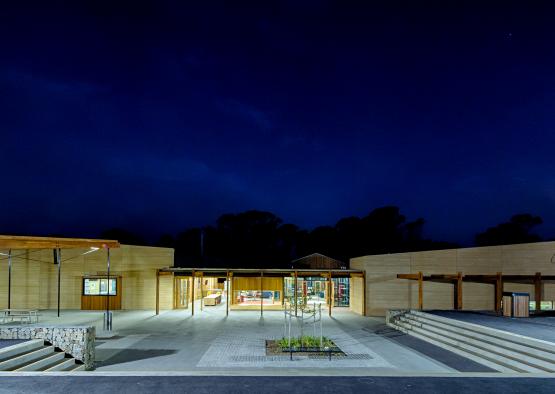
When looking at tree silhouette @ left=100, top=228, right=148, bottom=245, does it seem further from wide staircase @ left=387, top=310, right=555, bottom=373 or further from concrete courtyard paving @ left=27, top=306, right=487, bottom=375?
wide staircase @ left=387, top=310, right=555, bottom=373

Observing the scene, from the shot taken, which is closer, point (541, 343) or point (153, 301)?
point (541, 343)

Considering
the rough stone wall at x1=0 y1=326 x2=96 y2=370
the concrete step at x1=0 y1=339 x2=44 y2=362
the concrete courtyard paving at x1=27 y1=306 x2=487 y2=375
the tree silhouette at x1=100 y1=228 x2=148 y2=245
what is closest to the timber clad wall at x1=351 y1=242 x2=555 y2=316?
the concrete courtyard paving at x1=27 y1=306 x2=487 y2=375

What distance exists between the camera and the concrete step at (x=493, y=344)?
9535 millimetres

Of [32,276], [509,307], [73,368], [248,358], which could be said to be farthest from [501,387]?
[32,276]

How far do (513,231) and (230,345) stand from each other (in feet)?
178

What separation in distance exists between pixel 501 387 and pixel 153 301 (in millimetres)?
19525

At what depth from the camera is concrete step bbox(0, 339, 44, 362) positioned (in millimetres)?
8492

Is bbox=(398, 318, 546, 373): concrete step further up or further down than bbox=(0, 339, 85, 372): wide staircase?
further down

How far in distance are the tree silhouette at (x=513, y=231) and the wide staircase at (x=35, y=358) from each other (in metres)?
55.8

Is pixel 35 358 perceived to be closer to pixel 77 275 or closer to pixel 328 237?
pixel 77 275

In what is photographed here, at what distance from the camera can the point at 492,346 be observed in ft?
37.3

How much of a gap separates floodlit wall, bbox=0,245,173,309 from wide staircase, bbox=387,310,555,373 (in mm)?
12659

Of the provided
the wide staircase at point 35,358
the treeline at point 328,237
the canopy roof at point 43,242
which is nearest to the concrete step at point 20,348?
the wide staircase at point 35,358

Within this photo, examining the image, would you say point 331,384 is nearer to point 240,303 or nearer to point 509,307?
point 509,307
